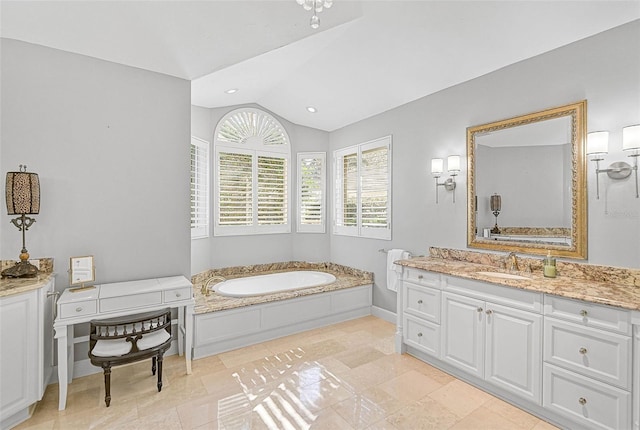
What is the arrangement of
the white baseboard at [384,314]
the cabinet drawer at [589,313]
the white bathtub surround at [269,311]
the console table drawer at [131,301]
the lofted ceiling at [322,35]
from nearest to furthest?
the cabinet drawer at [589,313]
the lofted ceiling at [322,35]
the console table drawer at [131,301]
the white bathtub surround at [269,311]
the white baseboard at [384,314]

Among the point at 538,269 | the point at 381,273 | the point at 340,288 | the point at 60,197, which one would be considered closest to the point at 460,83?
the point at 538,269

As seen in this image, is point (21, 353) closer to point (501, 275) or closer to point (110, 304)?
point (110, 304)

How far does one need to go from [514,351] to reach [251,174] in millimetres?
3791

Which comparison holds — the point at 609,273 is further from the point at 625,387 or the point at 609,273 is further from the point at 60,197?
the point at 60,197

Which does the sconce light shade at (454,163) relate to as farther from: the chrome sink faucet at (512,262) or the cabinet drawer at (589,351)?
the cabinet drawer at (589,351)

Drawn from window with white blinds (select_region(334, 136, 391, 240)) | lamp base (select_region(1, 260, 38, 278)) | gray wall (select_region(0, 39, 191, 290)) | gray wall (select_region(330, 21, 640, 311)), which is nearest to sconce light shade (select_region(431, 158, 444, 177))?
gray wall (select_region(330, 21, 640, 311))

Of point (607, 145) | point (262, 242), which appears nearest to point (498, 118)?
point (607, 145)

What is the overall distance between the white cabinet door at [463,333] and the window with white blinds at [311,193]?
2.67 metres

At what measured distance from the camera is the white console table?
2219mm

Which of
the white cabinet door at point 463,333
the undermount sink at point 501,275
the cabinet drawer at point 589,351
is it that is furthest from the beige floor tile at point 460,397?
the undermount sink at point 501,275

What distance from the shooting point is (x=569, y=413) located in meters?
1.96

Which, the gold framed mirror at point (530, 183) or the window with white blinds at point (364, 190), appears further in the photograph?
the window with white blinds at point (364, 190)

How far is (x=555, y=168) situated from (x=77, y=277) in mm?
3962

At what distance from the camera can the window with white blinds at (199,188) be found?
13.2 ft
